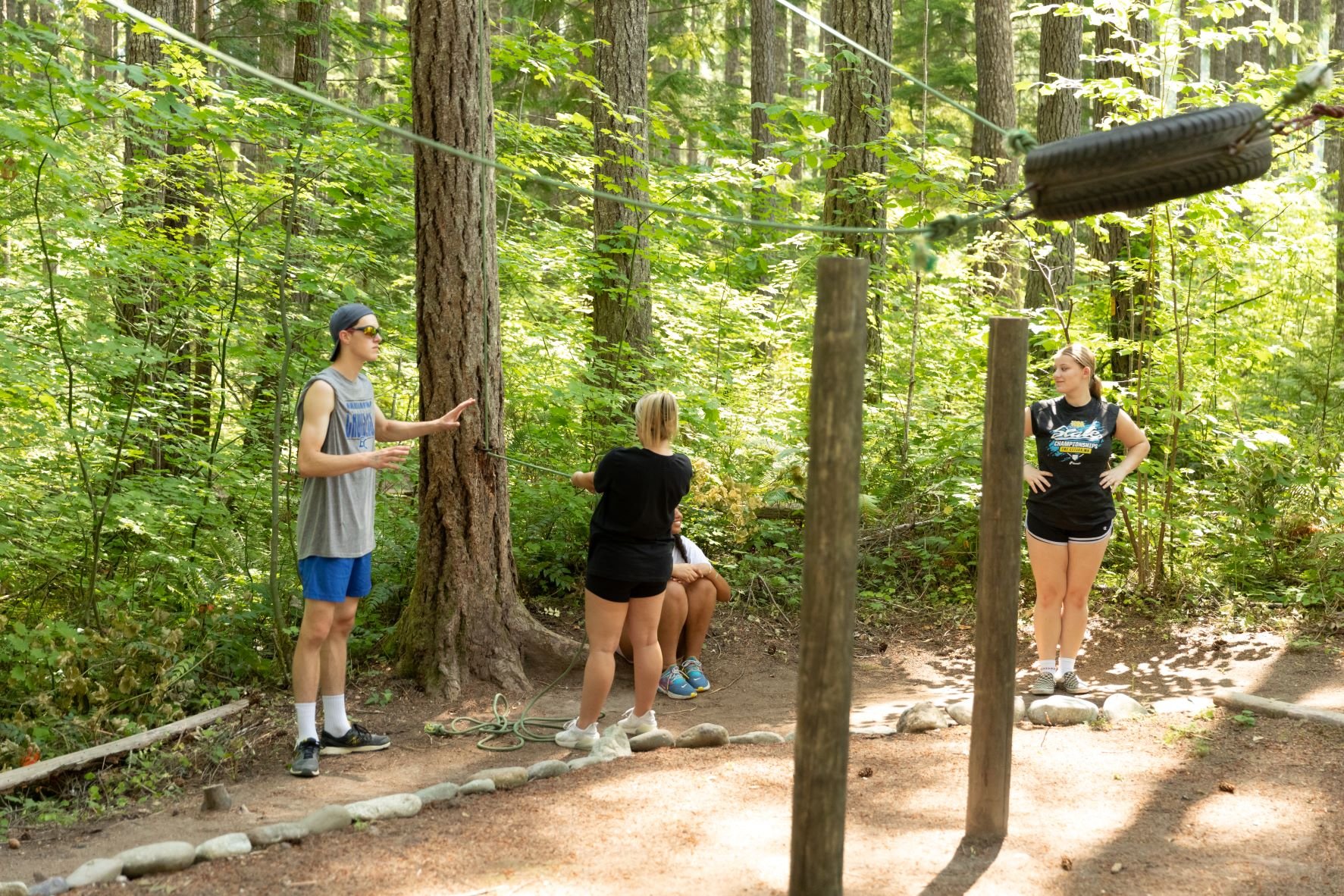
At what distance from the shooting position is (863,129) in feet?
30.2

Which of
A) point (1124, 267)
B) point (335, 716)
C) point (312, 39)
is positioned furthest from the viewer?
point (312, 39)

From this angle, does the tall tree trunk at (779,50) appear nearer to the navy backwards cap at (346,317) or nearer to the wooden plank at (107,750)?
the navy backwards cap at (346,317)

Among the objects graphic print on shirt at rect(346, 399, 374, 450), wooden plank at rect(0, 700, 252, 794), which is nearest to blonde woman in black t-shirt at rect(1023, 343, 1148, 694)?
graphic print on shirt at rect(346, 399, 374, 450)

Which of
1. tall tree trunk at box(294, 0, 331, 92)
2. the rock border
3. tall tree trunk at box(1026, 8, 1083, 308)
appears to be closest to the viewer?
the rock border

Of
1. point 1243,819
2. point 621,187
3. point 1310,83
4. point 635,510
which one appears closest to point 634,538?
point 635,510

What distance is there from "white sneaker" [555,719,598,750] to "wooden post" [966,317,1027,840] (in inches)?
78.3

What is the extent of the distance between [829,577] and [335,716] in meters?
3.04

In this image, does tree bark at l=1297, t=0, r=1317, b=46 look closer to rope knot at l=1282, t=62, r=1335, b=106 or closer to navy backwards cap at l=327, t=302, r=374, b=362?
rope knot at l=1282, t=62, r=1335, b=106

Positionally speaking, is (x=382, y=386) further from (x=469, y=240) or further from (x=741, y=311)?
(x=469, y=240)

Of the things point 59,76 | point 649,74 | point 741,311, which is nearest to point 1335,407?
point 741,311

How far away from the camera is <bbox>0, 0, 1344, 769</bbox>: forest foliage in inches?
234

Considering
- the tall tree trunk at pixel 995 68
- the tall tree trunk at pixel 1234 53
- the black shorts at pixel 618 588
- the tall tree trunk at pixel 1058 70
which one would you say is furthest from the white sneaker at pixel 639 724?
the tall tree trunk at pixel 1234 53

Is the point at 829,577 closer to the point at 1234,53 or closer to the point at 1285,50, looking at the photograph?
the point at 1234,53

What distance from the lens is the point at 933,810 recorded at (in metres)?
4.02
